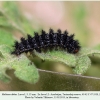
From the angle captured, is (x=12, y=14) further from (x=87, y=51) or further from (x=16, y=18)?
(x=87, y=51)

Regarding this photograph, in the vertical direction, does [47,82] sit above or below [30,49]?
below

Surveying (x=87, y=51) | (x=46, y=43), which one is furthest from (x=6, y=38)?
(x=87, y=51)

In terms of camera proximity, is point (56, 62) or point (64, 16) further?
point (64, 16)

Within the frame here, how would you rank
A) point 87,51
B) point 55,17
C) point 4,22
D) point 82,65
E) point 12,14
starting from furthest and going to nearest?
point 55,17 → point 12,14 → point 4,22 → point 87,51 → point 82,65

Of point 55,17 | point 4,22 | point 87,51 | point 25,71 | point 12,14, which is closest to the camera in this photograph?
point 25,71

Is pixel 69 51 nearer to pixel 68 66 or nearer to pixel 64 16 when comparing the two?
pixel 68 66

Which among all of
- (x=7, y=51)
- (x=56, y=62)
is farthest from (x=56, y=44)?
(x=7, y=51)

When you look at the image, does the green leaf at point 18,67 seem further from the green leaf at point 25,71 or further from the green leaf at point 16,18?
the green leaf at point 16,18

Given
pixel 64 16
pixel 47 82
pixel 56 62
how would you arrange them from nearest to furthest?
pixel 47 82
pixel 56 62
pixel 64 16
